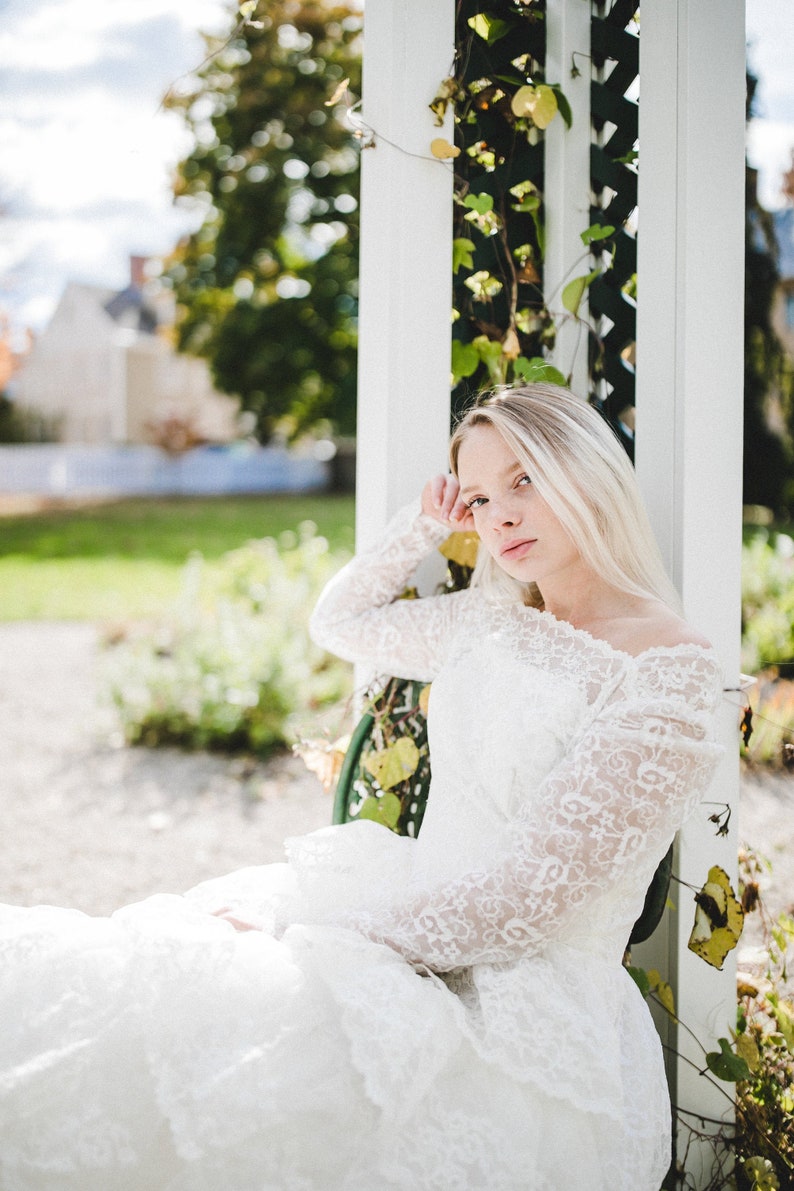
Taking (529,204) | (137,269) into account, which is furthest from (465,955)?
(137,269)

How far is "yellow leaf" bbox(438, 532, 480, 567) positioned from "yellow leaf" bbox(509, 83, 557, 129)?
2.80ft

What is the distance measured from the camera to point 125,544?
1346 centimetres

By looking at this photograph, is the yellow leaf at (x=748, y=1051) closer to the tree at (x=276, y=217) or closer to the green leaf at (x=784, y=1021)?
the green leaf at (x=784, y=1021)

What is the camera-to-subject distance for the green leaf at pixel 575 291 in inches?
75.0

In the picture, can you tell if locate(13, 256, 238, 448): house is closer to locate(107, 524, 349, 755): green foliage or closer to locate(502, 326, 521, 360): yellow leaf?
locate(107, 524, 349, 755): green foliage

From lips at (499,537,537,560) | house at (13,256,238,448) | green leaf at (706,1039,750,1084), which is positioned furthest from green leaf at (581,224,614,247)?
house at (13,256,238,448)

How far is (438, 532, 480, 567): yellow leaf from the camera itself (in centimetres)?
200

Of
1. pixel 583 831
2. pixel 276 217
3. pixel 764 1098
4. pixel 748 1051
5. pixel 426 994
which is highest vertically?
pixel 276 217

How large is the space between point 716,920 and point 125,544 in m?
12.7

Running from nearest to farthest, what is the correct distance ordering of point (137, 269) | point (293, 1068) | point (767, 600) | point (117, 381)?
point (293, 1068)
point (767, 600)
point (137, 269)
point (117, 381)

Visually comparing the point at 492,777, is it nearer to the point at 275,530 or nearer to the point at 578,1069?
the point at 578,1069

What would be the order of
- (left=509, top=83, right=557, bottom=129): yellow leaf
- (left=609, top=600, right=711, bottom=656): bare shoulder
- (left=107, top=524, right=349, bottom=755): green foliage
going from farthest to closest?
(left=107, top=524, right=349, bottom=755): green foliage → (left=509, top=83, right=557, bottom=129): yellow leaf → (left=609, top=600, right=711, bottom=656): bare shoulder

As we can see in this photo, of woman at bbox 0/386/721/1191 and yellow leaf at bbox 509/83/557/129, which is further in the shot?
yellow leaf at bbox 509/83/557/129

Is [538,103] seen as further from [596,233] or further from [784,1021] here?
[784,1021]
